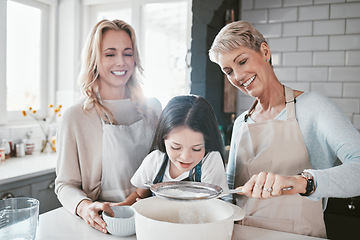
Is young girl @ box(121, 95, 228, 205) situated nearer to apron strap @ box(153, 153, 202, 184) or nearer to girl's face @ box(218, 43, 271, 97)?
apron strap @ box(153, 153, 202, 184)

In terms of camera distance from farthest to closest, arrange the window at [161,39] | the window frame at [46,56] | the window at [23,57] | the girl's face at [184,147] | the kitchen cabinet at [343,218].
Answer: the window frame at [46,56]
the window at [161,39]
the window at [23,57]
the kitchen cabinet at [343,218]
the girl's face at [184,147]

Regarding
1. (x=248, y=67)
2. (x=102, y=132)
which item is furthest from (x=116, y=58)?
(x=248, y=67)

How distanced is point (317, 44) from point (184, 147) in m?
1.87

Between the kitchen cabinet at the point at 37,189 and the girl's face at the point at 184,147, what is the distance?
1281 mm

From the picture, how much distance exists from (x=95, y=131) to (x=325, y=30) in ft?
6.53

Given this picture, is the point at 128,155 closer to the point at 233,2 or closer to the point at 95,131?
the point at 95,131

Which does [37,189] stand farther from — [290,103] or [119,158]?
[290,103]

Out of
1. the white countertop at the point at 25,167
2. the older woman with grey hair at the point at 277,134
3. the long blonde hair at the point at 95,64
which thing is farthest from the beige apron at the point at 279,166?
the white countertop at the point at 25,167

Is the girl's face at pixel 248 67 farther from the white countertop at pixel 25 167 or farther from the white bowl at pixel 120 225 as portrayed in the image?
the white countertop at pixel 25 167

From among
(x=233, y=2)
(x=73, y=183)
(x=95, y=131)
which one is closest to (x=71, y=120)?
(x=95, y=131)

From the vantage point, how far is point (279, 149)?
4.15 feet

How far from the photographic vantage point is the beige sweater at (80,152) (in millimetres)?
1312

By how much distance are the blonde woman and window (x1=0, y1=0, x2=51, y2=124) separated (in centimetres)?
165

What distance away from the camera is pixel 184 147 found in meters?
1.13
